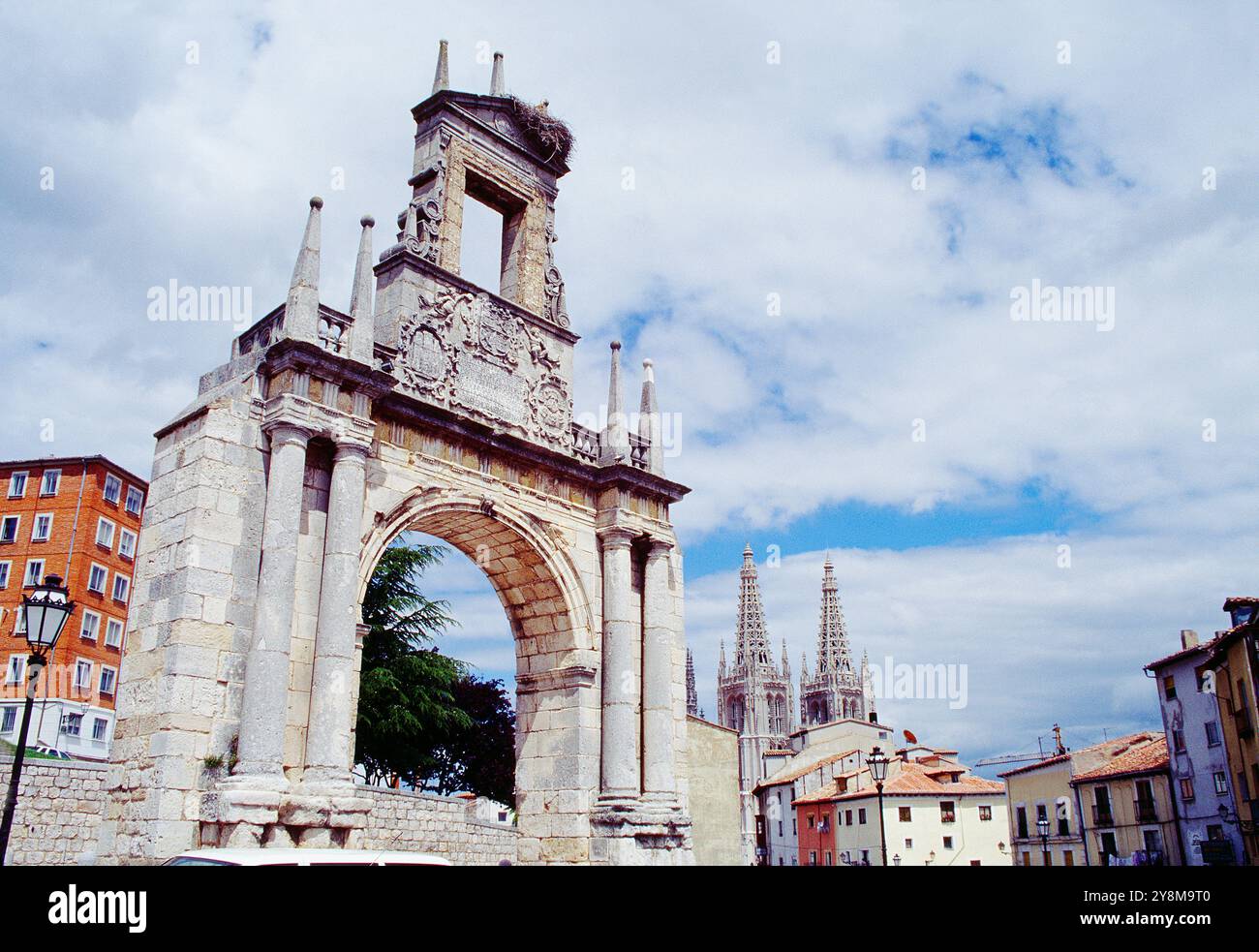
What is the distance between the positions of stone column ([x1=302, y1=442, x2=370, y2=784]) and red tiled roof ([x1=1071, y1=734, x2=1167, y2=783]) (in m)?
27.0

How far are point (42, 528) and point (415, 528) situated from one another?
27317mm

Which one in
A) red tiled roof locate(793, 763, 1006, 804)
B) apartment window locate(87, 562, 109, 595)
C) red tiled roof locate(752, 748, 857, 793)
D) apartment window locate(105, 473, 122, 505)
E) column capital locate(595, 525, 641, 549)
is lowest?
red tiled roof locate(793, 763, 1006, 804)

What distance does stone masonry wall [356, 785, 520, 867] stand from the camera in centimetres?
1811

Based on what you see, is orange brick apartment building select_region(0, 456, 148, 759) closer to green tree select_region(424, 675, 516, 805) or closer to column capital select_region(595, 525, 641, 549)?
green tree select_region(424, 675, 516, 805)

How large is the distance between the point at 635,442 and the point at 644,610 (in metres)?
3.05

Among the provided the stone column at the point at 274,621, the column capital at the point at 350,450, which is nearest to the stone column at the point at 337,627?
the column capital at the point at 350,450

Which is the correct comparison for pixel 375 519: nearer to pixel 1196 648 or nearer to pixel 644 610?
pixel 644 610

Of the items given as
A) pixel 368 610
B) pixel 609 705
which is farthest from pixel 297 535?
pixel 368 610

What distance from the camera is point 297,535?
39.3 ft

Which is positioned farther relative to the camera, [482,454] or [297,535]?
[482,454]

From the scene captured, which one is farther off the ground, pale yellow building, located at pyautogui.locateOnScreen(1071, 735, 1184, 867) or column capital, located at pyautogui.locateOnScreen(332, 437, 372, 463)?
Answer: column capital, located at pyautogui.locateOnScreen(332, 437, 372, 463)

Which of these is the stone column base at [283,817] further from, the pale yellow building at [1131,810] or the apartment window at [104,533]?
the apartment window at [104,533]

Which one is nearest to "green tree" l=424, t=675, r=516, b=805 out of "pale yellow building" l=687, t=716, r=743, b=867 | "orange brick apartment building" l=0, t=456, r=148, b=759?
"orange brick apartment building" l=0, t=456, r=148, b=759
